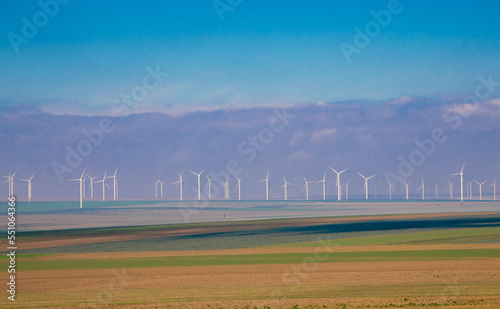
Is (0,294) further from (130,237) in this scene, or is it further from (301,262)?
(130,237)

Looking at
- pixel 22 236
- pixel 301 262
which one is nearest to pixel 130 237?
pixel 22 236

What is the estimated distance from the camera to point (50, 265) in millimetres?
52625

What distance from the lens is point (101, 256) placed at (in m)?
59.1

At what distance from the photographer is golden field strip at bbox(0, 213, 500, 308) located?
34.2m

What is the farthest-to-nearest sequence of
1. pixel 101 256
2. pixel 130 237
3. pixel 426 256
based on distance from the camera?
1. pixel 130 237
2. pixel 101 256
3. pixel 426 256

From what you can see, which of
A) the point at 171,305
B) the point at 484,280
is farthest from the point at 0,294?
the point at 484,280

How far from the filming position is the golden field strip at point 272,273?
34.2 meters

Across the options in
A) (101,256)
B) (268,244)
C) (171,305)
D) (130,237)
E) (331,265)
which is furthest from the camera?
(130,237)

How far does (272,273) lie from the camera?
4553 centimetres

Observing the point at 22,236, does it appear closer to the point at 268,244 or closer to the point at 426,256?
the point at 268,244

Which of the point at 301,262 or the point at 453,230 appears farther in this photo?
the point at 453,230

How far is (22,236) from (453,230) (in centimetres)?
5332

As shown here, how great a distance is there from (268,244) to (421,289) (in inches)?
1289

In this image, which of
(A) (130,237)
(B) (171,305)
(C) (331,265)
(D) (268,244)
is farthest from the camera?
(A) (130,237)
